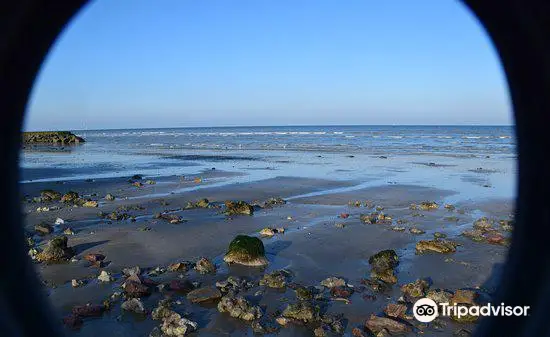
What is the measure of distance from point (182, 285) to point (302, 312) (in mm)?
2228

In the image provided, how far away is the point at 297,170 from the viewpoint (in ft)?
85.4

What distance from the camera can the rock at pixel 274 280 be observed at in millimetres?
A: 6992

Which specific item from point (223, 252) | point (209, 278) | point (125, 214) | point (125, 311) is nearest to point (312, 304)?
point (209, 278)

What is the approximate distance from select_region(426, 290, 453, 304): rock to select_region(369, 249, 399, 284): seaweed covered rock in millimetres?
847

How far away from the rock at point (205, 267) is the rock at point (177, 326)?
2077mm

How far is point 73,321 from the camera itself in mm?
5652

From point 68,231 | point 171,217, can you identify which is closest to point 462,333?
point 171,217

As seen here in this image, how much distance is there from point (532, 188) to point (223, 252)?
7.65 metres

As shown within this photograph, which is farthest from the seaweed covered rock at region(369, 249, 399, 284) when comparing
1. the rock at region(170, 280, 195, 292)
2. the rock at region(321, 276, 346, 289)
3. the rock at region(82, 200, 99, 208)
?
the rock at region(82, 200, 99, 208)

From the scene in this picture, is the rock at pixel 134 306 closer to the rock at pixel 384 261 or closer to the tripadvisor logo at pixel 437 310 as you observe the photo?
the tripadvisor logo at pixel 437 310

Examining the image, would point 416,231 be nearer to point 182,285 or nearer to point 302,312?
point 302,312

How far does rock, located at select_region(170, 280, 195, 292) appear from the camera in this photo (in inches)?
268

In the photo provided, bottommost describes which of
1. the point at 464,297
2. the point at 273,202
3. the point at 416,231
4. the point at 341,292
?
the point at 273,202

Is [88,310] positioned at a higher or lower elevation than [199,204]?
higher
